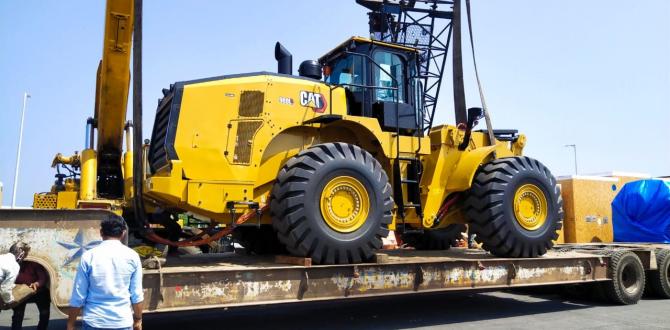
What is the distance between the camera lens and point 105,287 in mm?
3971

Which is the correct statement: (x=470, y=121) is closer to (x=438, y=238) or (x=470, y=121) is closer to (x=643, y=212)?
(x=438, y=238)

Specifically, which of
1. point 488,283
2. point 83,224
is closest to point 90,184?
point 83,224

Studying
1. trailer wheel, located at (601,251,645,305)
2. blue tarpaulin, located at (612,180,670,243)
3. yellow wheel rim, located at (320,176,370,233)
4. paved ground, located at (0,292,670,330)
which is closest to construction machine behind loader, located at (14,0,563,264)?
yellow wheel rim, located at (320,176,370,233)

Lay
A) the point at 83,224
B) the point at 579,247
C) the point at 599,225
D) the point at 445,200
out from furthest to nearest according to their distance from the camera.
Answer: the point at 599,225
the point at 579,247
the point at 445,200
the point at 83,224

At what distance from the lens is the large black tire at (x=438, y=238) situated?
10.8m

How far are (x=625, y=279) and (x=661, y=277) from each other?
3.28ft

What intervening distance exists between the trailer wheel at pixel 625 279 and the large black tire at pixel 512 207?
169 cm

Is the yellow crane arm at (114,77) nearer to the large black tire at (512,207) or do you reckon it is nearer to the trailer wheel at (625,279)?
the large black tire at (512,207)

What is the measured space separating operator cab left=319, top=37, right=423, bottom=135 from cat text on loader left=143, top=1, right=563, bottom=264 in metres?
0.02

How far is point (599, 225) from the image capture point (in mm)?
15469

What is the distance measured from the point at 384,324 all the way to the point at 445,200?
2127 mm

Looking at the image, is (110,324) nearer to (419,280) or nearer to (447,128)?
(419,280)

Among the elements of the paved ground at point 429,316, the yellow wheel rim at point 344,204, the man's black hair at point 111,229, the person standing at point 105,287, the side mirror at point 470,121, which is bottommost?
the paved ground at point 429,316

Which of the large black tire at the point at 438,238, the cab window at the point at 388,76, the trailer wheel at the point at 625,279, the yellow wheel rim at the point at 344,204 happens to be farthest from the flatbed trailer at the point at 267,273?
the cab window at the point at 388,76
